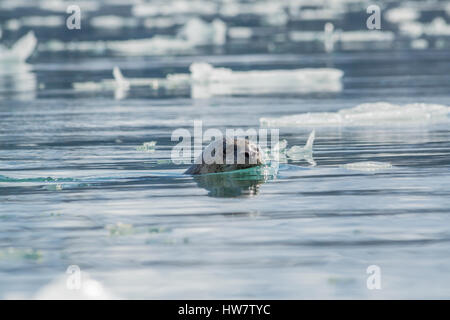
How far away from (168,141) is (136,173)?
8.94ft

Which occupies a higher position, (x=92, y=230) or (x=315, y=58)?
(x=315, y=58)

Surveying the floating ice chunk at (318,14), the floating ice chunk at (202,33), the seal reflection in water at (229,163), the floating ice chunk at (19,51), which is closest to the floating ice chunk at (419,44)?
the floating ice chunk at (202,33)

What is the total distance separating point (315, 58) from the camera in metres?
29.2

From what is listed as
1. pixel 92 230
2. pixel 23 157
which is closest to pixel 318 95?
pixel 23 157

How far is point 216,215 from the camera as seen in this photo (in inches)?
348

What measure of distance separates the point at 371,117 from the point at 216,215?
284 inches

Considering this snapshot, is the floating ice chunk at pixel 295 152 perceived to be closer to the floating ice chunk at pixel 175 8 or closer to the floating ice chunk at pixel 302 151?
the floating ice chunk at pixel 302 151

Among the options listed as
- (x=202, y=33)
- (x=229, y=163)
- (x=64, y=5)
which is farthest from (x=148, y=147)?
(x=64, y=5)

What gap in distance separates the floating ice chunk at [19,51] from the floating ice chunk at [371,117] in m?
15.6

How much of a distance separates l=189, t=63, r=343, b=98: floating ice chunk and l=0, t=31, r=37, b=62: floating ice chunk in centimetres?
747

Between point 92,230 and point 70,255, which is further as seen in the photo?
point 92,230

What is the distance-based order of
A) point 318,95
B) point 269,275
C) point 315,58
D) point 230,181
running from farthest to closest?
point 315,58, point 318,95, point 230,181, point 269,275

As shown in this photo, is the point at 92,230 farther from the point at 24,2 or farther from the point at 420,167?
the point at 24,2

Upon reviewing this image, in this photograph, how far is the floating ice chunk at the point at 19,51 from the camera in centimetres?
2998
